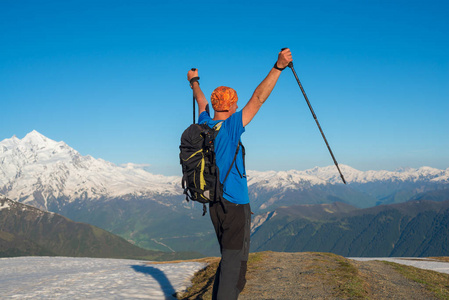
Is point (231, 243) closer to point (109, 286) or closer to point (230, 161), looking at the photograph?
point (230, 161)

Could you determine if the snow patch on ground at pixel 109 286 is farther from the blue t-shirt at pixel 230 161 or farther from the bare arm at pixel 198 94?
the blue t-shirt at pixel 230 161

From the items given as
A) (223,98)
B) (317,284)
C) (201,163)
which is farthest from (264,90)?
(317,284)

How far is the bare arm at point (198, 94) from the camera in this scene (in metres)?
8.34

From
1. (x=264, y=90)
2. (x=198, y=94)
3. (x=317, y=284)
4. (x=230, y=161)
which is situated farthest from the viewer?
(x=317, y=284)

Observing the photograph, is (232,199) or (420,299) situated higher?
(232,199)

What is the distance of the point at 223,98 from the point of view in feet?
23.0

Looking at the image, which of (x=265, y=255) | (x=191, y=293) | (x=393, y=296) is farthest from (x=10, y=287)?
(x=393, y=296)

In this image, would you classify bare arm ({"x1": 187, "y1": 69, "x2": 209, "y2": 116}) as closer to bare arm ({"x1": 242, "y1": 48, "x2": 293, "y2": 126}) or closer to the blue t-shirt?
the blue t-shirt

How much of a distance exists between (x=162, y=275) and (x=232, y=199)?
15.0 m

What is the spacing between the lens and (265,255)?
24.1 meters

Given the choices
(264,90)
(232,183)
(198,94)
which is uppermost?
(198,94)

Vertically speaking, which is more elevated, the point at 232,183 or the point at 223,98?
the point at 223,98

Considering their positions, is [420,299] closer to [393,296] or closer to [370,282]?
[393,296]

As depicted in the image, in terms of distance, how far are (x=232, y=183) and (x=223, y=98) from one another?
1.74 metres
